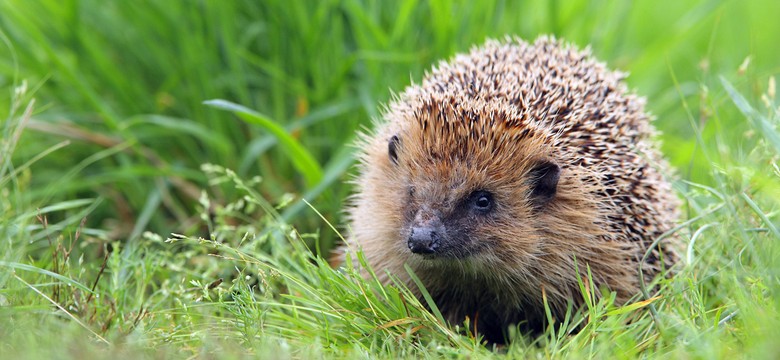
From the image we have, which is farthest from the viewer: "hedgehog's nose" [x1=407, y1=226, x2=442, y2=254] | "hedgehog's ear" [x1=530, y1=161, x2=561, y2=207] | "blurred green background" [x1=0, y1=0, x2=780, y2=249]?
"blurred green background" [x1=0, y1=0, x2=780, y2=249]

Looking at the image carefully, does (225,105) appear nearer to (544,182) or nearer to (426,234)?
(426,234)

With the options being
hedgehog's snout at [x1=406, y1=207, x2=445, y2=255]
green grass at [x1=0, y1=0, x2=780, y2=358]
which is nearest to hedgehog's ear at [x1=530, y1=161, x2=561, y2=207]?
hedgehog's snout at [x1=406, y1=207, x2=445, y2=255]

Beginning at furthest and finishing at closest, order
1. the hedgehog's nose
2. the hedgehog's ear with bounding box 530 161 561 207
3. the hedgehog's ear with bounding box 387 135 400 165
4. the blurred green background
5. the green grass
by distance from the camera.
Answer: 1. the blurred green background
2. the green grass
3. the hedgehog's ear with bounding box 387 135 400 165
4. the hedgehog's ear with bounding box 530 161 561 207
5. the hedgehog's nose

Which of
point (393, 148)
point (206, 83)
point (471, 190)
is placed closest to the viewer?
point (471, 190)

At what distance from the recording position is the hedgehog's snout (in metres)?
3.37

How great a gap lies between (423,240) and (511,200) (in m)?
0.49

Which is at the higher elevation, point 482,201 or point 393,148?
point 393,148

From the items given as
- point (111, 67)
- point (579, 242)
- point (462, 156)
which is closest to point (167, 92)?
point (111, 67)

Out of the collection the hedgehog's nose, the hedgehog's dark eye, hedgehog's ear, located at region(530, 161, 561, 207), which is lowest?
the hedgehog's nose

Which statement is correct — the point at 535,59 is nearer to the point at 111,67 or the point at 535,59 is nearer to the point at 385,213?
the point at 385,213

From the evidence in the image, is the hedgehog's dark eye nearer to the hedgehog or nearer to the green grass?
the hedgehog

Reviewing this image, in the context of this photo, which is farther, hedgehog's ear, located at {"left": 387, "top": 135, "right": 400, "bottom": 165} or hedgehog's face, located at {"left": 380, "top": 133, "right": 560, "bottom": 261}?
hedgehog's ear, located at {"left": 387, "top": 135, "right": 400, "bottom": 165}

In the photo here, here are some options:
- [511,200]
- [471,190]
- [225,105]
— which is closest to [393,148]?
[471,190]

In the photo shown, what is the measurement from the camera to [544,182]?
3.66 meters
